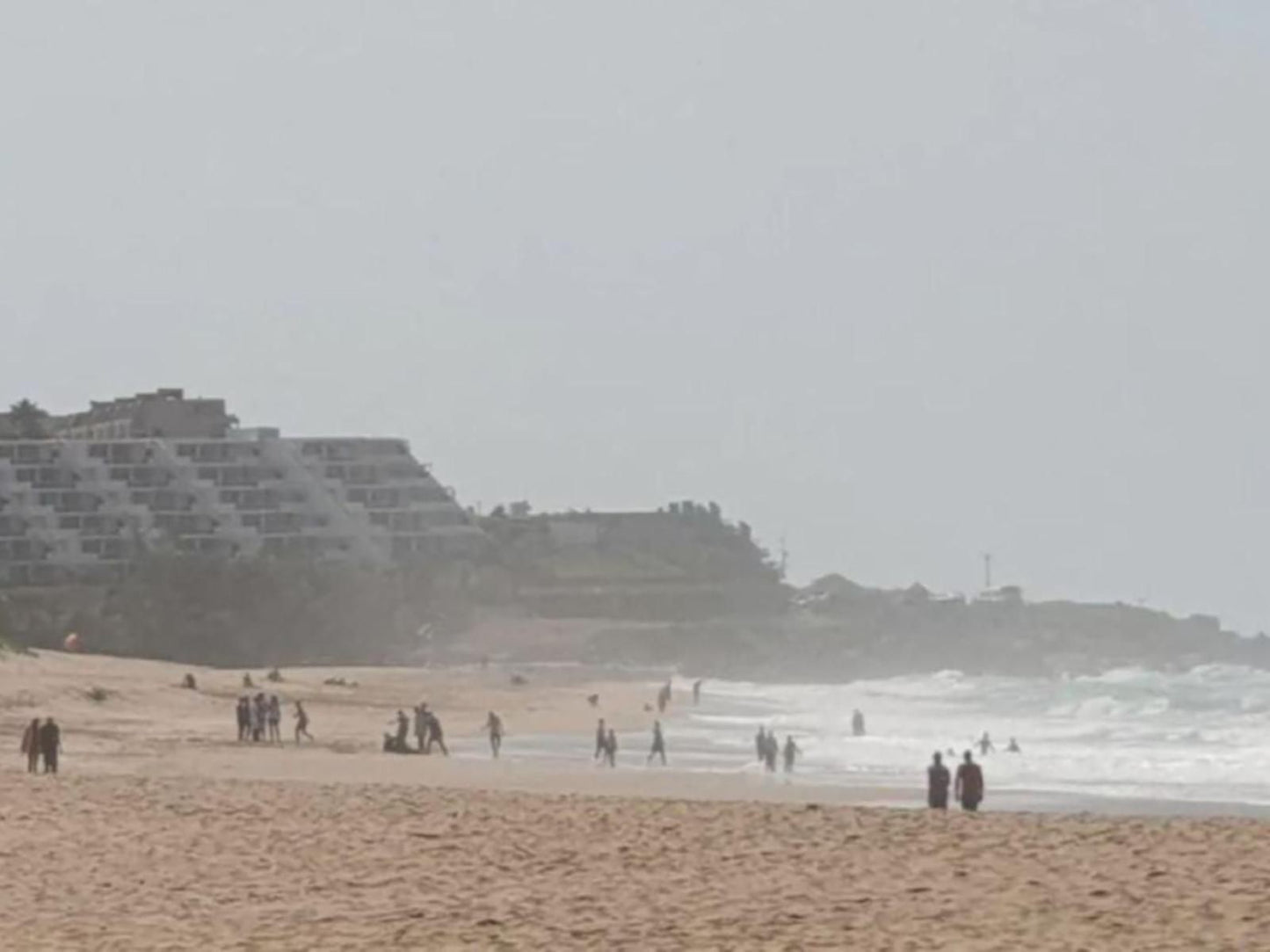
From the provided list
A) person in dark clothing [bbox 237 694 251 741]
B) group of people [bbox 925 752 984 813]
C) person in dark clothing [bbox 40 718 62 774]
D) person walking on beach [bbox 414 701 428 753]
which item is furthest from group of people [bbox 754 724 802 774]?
group of people [bbox 925 752 984 813]

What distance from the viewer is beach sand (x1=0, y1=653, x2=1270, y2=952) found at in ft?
42.3

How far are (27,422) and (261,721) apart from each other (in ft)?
275

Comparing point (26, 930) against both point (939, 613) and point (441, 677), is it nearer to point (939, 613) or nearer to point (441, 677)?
point (441, 677)

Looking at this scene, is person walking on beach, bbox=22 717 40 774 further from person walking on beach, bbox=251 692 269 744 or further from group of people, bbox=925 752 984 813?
person walking on beach, bbox=251 692 269 744

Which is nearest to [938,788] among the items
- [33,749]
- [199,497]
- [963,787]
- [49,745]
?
[963,787]

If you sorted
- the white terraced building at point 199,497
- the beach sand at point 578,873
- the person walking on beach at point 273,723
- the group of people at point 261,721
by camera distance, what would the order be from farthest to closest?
the white terraced building at point 199,497
the person walking on beach at point 273,723
the group of people at point 261,721
the beach sand at point 578,873

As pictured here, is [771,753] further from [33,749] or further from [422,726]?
[33,749]

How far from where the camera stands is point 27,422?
120062 mm

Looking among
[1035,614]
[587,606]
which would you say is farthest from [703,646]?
[1035,614]

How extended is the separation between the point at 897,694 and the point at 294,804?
73.6 m

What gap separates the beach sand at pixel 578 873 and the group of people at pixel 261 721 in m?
14.9

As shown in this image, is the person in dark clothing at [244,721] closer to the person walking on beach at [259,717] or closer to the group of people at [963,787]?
the person walking on beach at [259,717]

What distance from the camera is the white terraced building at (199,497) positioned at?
10575 centimetres

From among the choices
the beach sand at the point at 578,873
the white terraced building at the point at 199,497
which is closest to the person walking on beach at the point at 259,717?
the beach sand at the point at 578,873
